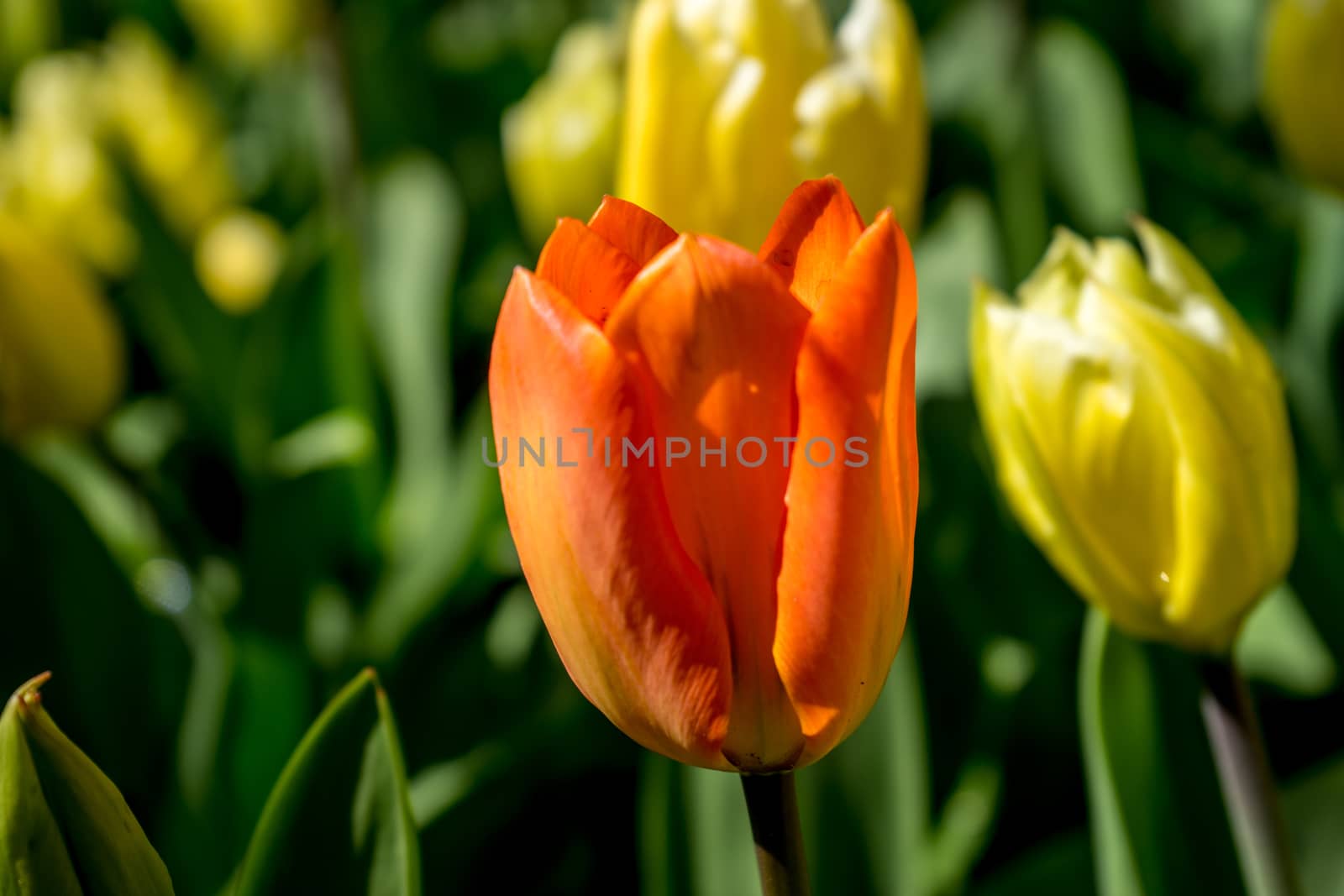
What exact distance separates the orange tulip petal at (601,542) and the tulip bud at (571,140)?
26.1 inches

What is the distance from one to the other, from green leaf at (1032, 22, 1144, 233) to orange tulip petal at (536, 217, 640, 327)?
2.58 ft

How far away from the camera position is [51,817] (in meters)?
0.33

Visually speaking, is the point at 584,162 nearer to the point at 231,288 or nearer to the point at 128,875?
the point at 231,288

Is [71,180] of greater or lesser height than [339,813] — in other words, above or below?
above

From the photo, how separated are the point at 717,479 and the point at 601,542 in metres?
0.04

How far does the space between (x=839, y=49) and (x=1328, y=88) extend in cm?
28

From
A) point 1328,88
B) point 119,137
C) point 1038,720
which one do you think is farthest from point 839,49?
point 119,137

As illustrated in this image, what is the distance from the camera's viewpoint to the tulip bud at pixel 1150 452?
46 centimetres

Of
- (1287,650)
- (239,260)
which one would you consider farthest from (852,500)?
(239,260)

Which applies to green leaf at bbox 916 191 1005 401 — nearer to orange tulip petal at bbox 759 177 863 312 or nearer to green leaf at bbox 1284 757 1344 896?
green leaf at bbox 1284 757 1344 896

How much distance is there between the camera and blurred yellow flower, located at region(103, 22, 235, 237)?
1.42 m

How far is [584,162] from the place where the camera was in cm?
97

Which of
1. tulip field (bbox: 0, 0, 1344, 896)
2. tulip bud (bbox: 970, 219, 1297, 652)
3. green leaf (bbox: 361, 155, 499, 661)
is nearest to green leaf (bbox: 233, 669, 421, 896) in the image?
tulip field (bbox: 0, 0, 1344, 896)

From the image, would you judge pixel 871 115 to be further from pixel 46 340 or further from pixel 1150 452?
pixel 46 340
